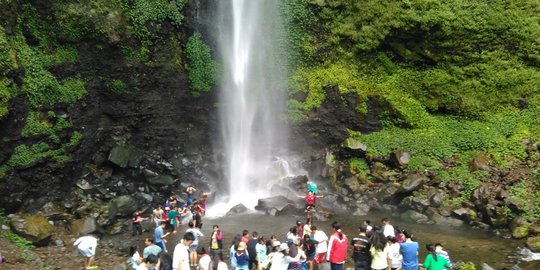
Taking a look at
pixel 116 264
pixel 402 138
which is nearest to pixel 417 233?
pixel 402 138

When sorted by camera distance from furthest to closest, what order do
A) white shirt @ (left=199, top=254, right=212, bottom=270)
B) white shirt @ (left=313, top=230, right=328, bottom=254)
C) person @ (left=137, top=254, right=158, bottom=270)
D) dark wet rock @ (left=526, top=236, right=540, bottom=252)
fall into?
1. dark wet rock @ (left=526, top=236, right=540, bottom=252)
2. white shirt @ (left=313, top=230, right=328, bottom=254)
3. white shirt @ (left=199, top=254, right=212, bottom=270)
4. person @ (left=137, top=254, right=158, bottom=270)

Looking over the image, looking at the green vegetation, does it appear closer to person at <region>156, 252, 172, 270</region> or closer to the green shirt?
person at <region>156, 252, 172, 270</region>

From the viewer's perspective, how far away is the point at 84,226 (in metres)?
19.6

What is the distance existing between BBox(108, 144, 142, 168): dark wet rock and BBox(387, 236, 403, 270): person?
51.8ft

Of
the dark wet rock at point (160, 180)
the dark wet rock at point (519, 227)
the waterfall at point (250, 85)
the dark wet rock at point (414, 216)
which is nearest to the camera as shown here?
the dark wet rock at point (519, 227)

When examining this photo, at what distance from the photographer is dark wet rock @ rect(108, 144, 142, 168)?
922 inches

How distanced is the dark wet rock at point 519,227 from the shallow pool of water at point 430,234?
1.43 feet

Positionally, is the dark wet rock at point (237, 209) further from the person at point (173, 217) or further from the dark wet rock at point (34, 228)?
the dark wet rock at point (34, 228)

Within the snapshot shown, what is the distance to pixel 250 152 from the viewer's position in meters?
28.8

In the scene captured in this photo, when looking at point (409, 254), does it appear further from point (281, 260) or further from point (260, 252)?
point (260, 252)

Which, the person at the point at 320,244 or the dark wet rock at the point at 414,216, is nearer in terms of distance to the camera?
the person at the point at 320,244

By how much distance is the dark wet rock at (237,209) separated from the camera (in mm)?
22984

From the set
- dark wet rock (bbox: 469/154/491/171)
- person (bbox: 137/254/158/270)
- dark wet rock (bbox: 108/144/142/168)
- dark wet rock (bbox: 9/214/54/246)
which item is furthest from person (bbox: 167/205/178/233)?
dark wet rock (bbox: 469/154/491/171)

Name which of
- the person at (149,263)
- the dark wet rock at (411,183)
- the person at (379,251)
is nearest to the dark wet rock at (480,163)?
the dark wet rock at (411,183)
